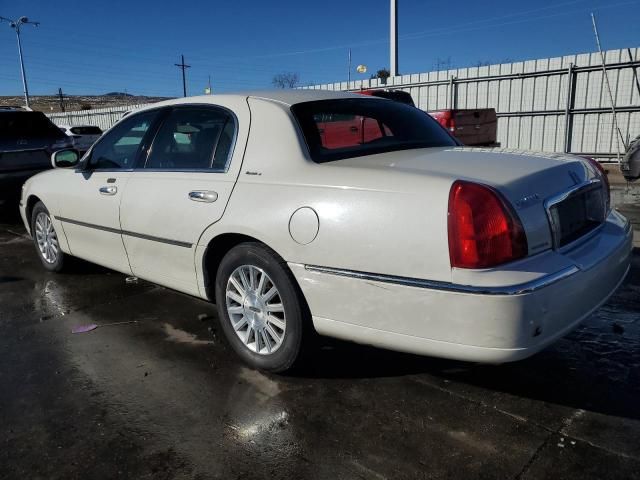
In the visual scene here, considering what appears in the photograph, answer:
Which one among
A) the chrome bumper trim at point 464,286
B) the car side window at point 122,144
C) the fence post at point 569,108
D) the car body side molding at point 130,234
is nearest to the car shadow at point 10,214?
the car body side molding at point 130,234

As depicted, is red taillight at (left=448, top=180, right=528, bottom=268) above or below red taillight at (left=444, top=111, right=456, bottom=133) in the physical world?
below

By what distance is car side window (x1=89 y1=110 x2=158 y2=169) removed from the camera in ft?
13.3

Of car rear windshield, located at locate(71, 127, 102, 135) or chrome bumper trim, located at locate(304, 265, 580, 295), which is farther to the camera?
car rear windshield, located at locate(71, 127, 102, 135)

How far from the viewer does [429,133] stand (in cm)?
368

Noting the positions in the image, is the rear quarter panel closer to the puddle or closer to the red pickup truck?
the puddle

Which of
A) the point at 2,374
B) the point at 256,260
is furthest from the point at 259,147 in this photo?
the point at 2,374

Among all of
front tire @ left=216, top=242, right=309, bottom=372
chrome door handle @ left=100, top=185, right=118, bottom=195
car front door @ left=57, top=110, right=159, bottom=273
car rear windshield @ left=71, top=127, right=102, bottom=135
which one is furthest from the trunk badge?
car rear windshield @ left=71, top=127, right=102, bottom=135

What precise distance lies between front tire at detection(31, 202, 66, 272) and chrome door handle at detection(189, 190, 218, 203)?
2384 millimetres

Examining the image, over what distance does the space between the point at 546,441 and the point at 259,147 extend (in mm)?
2118

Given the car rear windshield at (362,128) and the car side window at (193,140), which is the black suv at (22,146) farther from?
the car rear windshield at (362,128)

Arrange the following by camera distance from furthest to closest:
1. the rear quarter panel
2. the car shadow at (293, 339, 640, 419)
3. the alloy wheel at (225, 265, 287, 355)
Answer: the alloy wheel at (225, 265, 287, 355), the car shadow at (293, 339, 640, 419), the rear quarter panel

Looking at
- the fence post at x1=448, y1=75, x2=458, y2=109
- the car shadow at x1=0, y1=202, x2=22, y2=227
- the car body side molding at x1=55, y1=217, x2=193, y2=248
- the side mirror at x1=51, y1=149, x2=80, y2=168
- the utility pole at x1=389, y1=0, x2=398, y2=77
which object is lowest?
the car shadow at x1=0, y1=202, x2=22, y2=227

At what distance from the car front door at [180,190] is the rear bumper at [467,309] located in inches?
32.7

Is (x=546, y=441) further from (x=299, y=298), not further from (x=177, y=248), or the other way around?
(x=177, y=248)
